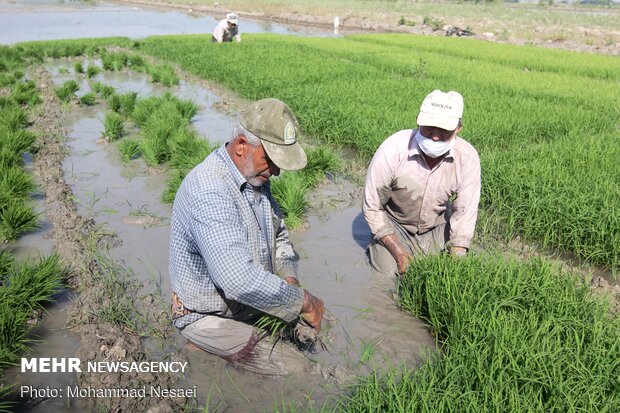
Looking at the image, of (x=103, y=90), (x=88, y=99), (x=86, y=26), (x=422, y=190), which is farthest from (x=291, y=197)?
(x=86, y=26)

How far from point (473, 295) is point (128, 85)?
31.4 ft

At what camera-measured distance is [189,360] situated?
8.16ft

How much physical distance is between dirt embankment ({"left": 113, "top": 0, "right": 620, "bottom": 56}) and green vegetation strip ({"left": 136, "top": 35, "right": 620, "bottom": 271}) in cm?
637

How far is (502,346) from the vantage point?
6.87ft

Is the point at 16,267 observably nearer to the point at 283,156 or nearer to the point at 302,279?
the point at 302,279

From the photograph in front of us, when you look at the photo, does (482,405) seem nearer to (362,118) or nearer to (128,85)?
(362,118)

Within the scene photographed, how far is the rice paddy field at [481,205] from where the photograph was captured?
204 cm

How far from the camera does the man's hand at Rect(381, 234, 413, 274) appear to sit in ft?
9.98

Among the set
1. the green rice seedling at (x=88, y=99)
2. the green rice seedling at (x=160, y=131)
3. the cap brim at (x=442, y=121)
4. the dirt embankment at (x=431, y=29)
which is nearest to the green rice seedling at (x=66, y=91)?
the green rice seedling at (x=88, y=99)

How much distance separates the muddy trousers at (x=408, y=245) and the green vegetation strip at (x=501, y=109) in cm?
60

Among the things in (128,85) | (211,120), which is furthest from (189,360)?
(128,85)

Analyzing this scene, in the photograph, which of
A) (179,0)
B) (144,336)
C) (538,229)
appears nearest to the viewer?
(144,336)

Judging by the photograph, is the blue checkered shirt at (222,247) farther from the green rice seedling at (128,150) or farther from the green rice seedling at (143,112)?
the green rice seedling at (143,112)

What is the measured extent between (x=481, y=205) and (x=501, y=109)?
8.86 feet
